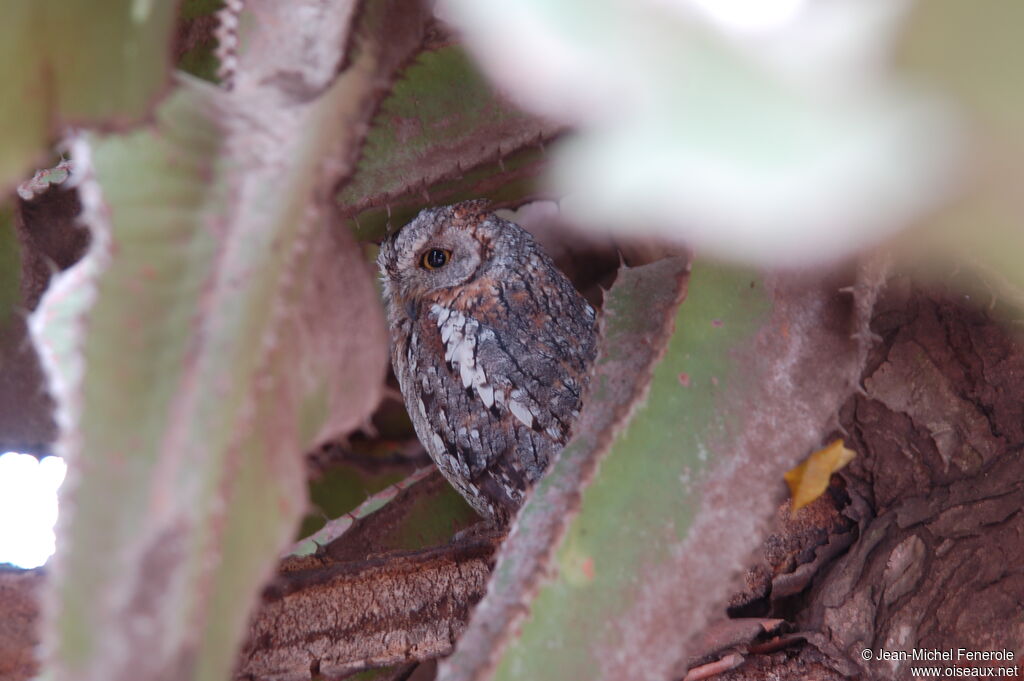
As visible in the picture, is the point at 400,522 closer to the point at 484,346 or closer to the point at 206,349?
the point at 484,346

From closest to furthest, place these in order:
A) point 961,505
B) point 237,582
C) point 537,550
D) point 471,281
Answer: point 237,582
point 537,550
point 961,505
point 471,281

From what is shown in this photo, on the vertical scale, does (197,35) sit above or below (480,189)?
above

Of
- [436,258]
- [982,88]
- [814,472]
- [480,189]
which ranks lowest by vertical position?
[814,472]

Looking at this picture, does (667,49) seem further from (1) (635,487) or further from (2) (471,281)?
(2) (471,281)

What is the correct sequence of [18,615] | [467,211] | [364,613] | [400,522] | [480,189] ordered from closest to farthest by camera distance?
[18,615]
[364,613]
[480,189]
[400,522]
[467,211]

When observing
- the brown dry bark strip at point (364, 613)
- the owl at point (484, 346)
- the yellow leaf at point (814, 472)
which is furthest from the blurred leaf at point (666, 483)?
the owl at point (484, 346)

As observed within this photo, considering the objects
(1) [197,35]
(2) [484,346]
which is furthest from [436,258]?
(1) [197,35]

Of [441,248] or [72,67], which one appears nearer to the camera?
[72,67]

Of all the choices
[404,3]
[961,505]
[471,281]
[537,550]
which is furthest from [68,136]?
[471,281]
